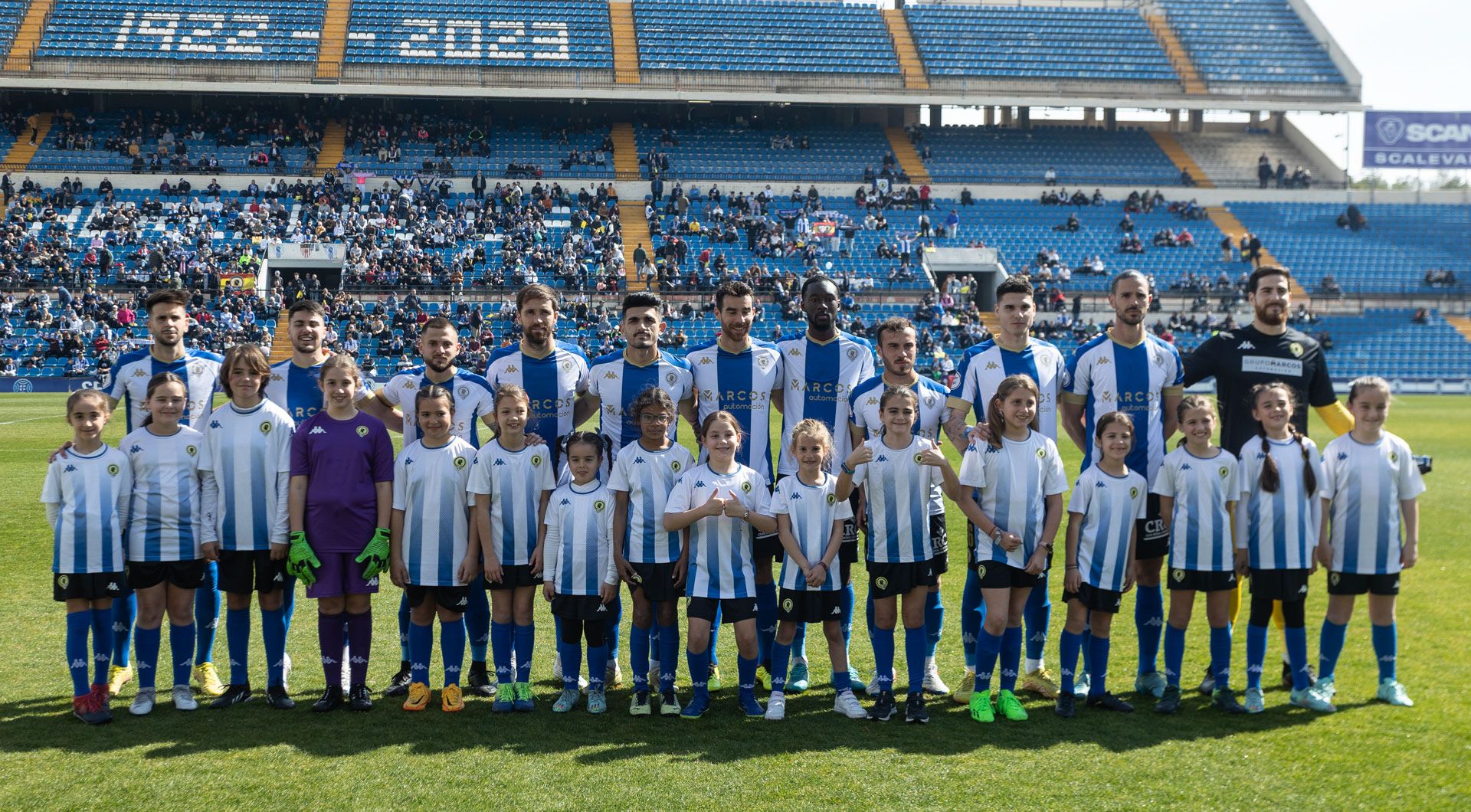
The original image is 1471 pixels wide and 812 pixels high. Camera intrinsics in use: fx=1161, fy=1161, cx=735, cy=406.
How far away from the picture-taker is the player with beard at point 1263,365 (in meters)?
6.54

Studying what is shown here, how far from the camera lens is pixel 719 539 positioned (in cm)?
605

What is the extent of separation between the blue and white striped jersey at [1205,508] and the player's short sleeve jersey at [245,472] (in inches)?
188

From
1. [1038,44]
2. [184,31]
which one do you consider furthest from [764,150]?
[184,31]

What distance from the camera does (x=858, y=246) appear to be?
38.4 m

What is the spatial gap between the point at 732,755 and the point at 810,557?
114 centimetres

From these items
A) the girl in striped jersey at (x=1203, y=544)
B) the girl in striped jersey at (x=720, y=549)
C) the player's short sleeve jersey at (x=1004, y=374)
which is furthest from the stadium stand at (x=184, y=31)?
the girl in striped jersey at (x=1203, y=544)

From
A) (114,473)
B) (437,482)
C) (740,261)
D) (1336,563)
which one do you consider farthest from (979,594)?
(740,261)

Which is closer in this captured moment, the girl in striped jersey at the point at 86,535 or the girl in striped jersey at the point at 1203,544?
the girl in striped jersey at the point at 86,535

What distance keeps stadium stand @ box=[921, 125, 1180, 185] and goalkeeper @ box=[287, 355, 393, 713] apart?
3870cm

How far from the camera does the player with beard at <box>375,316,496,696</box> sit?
6.52m

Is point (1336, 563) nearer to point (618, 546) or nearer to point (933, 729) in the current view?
point (933, 729)

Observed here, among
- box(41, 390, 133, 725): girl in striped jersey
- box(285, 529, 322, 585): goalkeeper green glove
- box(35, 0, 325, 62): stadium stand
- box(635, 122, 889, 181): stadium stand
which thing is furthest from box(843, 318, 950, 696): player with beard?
box(35, 0, 325, 62): stadium stand

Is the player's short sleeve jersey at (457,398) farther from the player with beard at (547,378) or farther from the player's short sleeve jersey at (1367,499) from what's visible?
the player's short sleeve jersey at (1367,499)

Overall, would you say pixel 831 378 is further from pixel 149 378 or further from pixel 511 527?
pixel 149 378
